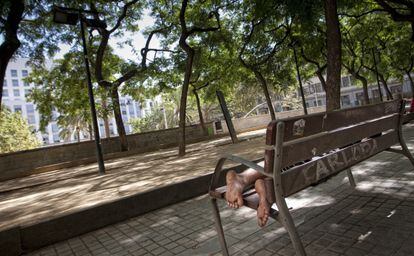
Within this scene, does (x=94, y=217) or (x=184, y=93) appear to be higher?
(x=184, y=93)

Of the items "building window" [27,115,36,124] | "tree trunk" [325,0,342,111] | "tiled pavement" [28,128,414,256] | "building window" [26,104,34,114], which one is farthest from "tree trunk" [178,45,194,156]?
"building window" [26,104,34,114]

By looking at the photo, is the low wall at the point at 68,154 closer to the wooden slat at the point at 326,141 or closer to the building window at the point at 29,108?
the wooden slat at the point at 326,141

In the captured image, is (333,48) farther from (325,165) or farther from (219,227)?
(219,227)

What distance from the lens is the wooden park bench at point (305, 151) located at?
Result: 2158 millimetres

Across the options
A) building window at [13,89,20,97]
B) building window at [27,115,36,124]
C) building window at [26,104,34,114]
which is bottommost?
building window at [27,115,36,124]

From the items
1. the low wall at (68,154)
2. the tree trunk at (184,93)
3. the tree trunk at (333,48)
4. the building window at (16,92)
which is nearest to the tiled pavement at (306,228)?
the tree trunk at (333,48)

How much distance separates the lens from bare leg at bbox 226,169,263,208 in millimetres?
2391

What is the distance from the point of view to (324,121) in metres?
2.63

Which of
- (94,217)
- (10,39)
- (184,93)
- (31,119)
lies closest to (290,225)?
(94,217)

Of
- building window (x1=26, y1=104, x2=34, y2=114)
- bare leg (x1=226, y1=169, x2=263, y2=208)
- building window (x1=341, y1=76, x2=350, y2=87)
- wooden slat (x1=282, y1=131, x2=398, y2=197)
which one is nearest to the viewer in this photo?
wooden slat (x1=282, y1=131, x2=398, y2=197)

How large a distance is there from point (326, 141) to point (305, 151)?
1.16 feet

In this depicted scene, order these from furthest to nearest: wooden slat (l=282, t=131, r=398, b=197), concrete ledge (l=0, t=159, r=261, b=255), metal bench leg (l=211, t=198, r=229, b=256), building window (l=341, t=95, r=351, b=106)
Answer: building window (l=341, t=95, r=351, b=106) < concrete ledge (l=0, t=159, r=261, b=255) < metal bench leg (l=211, t=198, r=229, b=256) < wooden slat (l=282, t=131, r=398, b=197)

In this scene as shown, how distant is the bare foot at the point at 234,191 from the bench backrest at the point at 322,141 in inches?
13.2

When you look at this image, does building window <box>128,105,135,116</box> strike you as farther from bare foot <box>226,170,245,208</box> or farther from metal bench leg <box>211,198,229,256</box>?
bare foot <box>226,170,245,208</box>
